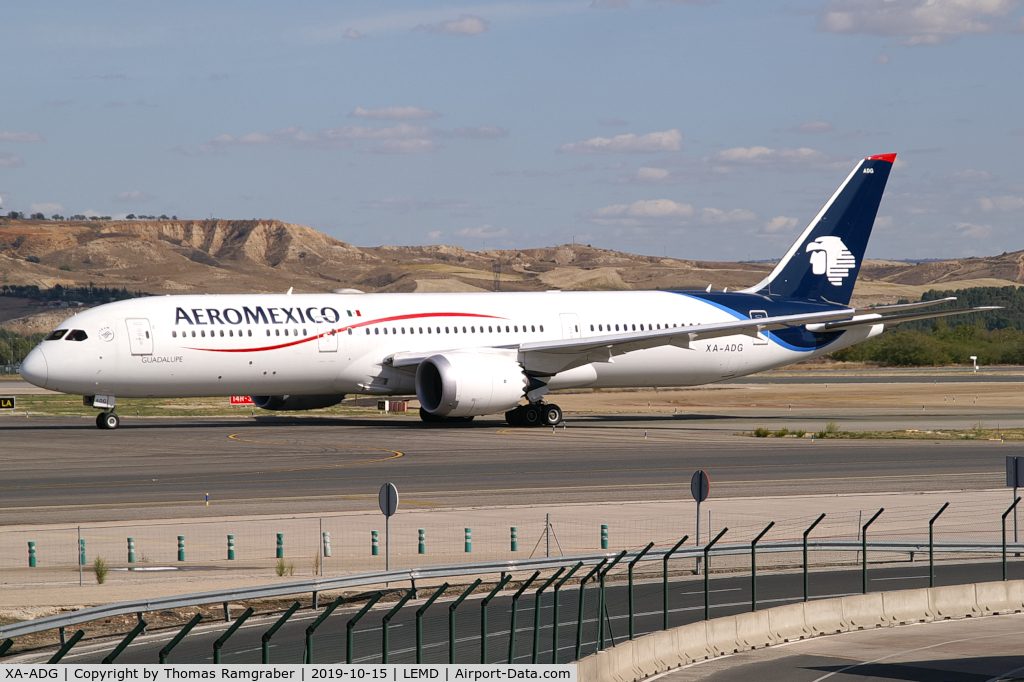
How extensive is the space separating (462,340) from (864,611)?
1292 inches

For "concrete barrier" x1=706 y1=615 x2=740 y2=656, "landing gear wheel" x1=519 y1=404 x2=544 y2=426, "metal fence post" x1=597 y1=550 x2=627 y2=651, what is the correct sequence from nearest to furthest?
"metal fence post" x1=597 y1=550 x2=627 y2=651 → "concrete barrier" x1=706 y1=615 x2=740 y2=656 → "landing gear wheel" x1=519 y1=404 x2=544 y2=426

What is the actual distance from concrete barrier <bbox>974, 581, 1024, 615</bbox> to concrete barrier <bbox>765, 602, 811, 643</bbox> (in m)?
3.44

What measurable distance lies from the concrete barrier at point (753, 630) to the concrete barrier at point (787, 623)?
0.12 meters

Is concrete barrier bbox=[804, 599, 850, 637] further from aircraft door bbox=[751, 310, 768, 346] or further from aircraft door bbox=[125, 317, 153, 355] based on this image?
aircraft door bbox=[751, 310, 768, 346]

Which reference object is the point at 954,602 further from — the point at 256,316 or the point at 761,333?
the point at 761,333

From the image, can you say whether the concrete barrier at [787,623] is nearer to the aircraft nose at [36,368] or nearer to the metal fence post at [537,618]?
the metal fence post at [537,618]

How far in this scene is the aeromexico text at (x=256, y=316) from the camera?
158ft

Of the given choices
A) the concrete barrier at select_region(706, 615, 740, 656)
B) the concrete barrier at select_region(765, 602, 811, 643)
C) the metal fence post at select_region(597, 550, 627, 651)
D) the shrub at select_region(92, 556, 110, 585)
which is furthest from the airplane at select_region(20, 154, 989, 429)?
the metal fence post at select_region(597, 550, 627, 651)

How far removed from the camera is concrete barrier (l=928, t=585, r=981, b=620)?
21500mm

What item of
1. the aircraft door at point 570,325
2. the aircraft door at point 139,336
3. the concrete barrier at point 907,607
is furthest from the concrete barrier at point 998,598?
the aircraft door at point 570,325

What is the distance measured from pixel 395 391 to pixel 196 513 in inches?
864

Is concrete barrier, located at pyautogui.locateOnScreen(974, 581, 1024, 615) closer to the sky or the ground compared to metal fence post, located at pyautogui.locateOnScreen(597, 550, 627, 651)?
closer to the ground

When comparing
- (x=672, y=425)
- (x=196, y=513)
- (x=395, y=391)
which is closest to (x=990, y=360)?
(x=672, y=425)

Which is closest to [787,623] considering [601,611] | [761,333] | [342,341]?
[601,611]
